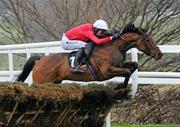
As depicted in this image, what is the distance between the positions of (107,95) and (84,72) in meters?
2.35

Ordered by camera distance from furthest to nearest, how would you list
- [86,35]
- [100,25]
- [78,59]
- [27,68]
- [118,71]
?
[27,68] → [78,59] → [86,35] → [100,25] → [118,71]

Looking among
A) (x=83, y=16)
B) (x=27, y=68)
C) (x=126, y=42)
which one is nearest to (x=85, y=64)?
(x=126, y=42)

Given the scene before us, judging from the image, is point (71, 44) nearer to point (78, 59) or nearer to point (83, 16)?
point (78, 59)

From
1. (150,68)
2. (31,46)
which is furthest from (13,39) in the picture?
(31,46)

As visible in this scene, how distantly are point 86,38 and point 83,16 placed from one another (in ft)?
26.7

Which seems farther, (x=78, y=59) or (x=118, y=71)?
(x=78, y=59)

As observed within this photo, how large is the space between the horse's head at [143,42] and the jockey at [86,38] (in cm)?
32

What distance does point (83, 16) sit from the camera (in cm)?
1948

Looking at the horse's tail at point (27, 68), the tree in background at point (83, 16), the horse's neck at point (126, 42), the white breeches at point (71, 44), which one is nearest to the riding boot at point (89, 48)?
the white breeches at point (71, 44)

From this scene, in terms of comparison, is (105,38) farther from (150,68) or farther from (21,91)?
(150,68)

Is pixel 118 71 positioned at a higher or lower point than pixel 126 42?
→ lower

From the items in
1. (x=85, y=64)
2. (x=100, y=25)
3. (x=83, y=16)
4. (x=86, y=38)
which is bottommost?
(x=85, y=64)

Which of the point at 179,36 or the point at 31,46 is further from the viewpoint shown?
the point at 179,36

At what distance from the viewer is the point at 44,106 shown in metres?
8.22
